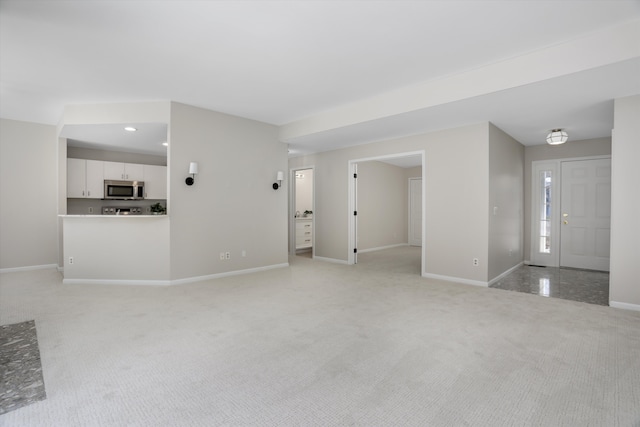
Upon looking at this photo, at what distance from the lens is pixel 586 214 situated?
588cm

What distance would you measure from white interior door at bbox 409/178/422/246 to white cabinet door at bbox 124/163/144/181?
732 centimetres

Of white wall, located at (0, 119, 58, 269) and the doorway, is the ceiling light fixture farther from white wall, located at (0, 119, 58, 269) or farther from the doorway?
white wall, located at (0, 119, 58, 269)

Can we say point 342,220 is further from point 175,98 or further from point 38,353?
point 38,353

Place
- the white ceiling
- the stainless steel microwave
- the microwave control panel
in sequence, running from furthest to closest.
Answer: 1. the microwave control panel
2. the stainless steel microwave
3. the white ceiling

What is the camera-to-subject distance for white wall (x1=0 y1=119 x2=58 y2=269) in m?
5.52

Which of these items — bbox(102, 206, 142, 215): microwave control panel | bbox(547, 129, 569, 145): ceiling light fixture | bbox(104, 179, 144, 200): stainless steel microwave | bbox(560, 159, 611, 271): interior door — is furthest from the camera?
bbox(102, 206, 142, 215): microwave control panel

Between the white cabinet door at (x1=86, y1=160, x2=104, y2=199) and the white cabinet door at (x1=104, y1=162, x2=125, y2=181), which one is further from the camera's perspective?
the white cabinet door at (x1=104, y1=162, x2=125, y2=181)

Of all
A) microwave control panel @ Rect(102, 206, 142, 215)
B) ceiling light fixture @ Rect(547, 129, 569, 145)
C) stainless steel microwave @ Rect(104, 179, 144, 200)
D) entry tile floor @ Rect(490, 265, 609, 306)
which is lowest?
entry tile floor @ Rect(490, 265, 609, 306)

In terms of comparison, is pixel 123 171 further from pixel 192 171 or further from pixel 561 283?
pixel 561 283

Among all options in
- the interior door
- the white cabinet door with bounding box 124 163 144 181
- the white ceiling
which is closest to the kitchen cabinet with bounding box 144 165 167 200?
the white cabinet door with bounding box 124 163 144 181

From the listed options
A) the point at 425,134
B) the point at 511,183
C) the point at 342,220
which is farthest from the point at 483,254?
the point at 342,220

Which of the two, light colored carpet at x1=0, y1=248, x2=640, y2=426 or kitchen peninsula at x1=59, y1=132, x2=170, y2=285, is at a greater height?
kitchen peninsula at x1=59, y1=132, x2=170, y2=285

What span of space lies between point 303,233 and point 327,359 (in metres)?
5.84

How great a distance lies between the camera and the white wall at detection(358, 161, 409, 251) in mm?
8347
